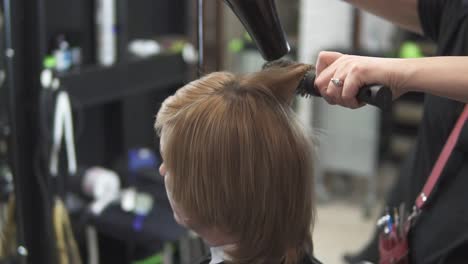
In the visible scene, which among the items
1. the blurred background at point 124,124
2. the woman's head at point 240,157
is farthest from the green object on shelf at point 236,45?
the woman's head at point 240,157

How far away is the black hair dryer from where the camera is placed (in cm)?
89

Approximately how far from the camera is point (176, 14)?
302 cm

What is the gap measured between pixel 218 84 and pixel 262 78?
2.7 inches

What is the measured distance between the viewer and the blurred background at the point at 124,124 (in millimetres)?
1136

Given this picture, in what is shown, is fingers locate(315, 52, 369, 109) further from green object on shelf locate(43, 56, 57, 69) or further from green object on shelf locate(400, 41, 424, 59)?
green object on shelf locate(400, 41, 424, 59)

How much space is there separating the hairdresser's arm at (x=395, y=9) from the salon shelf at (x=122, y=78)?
1310 mm

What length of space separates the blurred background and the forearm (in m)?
0.29

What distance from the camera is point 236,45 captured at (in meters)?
3.28

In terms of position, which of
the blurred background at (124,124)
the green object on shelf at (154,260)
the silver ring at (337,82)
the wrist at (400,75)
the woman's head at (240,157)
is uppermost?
the wrist at (400,75)

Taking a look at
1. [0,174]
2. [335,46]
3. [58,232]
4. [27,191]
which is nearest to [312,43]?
[335,46]

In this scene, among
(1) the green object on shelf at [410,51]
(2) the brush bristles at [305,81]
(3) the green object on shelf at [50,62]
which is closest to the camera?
(2) the brush bristles at [305,81]

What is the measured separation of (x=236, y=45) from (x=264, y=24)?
94.3 inches

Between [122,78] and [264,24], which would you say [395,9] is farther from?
[122,78]

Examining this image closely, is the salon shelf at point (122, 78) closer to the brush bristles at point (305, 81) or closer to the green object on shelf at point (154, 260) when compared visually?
the green object on shelf at point (154, 260)
